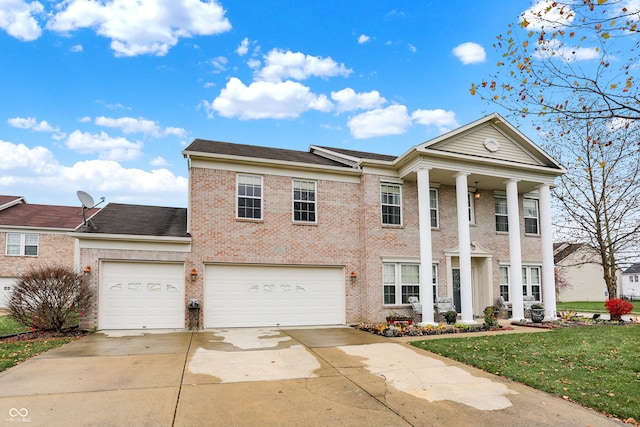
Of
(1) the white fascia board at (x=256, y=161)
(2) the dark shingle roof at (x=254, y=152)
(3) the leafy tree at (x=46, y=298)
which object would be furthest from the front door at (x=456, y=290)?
(3) the leafy tree at (x=46, y=298)

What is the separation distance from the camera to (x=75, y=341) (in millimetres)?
10062

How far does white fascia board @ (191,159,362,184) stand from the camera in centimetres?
1321

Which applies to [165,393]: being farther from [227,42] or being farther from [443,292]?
[227,42]

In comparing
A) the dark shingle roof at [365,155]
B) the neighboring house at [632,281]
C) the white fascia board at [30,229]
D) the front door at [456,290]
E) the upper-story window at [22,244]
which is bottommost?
the neighboring house at [632,281]

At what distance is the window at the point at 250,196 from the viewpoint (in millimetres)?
13477

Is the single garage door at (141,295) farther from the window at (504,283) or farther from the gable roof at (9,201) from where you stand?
the gable roof at (9,201)

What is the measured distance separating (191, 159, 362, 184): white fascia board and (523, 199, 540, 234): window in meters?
8.18

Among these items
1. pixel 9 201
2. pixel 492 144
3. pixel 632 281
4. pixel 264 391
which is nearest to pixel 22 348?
pixel 264 391

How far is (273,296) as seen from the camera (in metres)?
13.6

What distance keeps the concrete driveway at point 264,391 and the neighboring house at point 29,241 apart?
1777cm

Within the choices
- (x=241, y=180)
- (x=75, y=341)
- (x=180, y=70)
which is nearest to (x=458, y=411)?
(x=75, y=341)

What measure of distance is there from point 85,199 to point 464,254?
12.7 m

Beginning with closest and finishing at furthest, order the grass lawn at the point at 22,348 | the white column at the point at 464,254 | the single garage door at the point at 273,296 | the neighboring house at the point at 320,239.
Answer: the grass lawn at the point at 22,348 → the neighboring house at the point at 320,239 → the single garage door at the point at 273,296 → the white column at the point at 464,254

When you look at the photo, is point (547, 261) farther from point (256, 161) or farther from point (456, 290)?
point (256, 161)
